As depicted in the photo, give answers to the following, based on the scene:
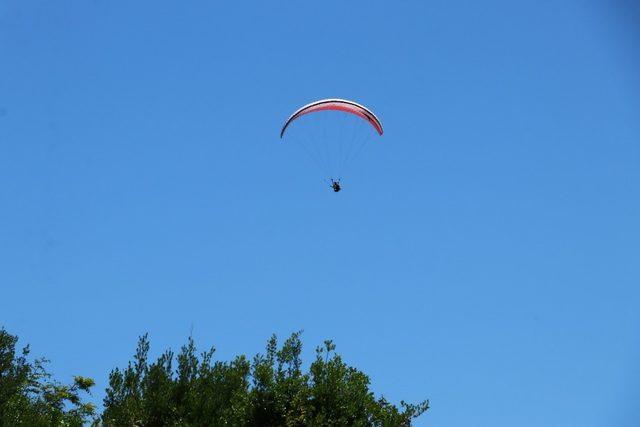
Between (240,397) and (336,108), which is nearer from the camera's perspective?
(240,397)

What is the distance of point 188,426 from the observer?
35.3m

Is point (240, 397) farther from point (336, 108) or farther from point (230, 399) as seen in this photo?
point (336, 108)

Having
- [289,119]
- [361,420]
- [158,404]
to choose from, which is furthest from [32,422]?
[289,119]

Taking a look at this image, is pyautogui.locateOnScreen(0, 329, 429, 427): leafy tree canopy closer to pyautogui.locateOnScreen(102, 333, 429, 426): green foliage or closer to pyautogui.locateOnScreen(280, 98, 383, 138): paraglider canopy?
pyautogui.locateOnScreen(102, 333, 429, 426): green foliage

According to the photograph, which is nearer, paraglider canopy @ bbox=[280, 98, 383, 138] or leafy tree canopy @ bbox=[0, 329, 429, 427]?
leafy tree canopy @ bbox=[0, 329, 429, 427]

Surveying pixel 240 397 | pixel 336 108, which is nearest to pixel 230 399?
pixel 240 397

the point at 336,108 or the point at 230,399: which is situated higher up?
the point at 336,108

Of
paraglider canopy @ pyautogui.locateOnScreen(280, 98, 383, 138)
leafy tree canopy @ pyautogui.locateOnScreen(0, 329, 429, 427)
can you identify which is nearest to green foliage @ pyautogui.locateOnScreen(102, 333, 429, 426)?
leafy tree canopy @ pyautogui.locateOnScreen(0, 329, 429, 427)

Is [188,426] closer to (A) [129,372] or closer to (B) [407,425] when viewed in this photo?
(A) [129,372]

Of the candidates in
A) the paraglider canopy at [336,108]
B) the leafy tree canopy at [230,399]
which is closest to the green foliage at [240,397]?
the leafy tree canopy at [230,399]

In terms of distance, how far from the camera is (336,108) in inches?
2103

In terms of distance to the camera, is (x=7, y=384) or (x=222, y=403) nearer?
Result: (x=222, y=403)

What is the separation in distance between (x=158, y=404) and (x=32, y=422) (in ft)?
18.3

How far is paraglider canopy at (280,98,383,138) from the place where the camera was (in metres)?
53.0
